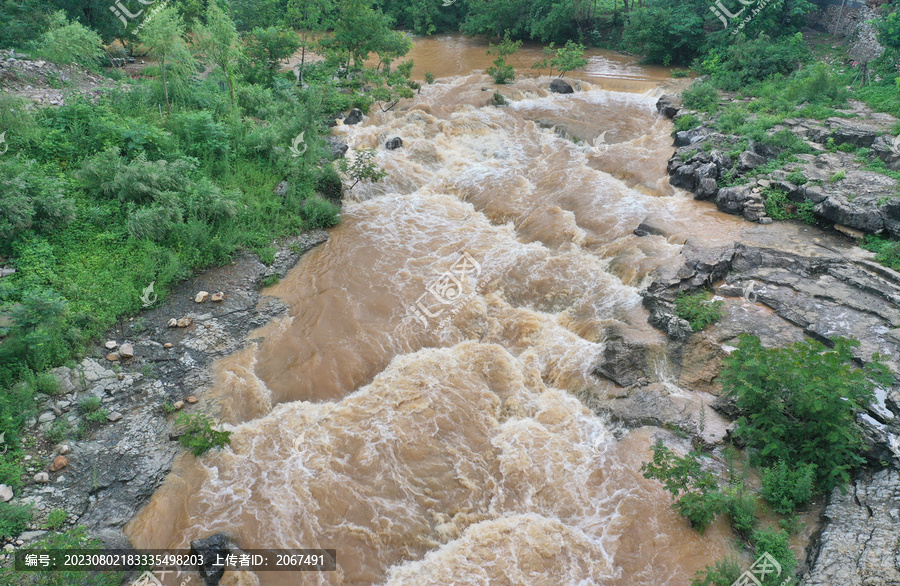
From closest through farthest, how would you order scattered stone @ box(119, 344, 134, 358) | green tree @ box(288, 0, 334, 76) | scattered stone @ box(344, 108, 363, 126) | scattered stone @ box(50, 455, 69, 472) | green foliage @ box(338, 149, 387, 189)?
scattered stone @ box(50, 455, 69, 472) < scattered stone @ box(119, 344, 134, 358) < green foliage @ box(338, 149, 387, 189) < scattered stone @ box(344, 108, 363, 126) < green tree @ box(288, 0, 334, 76)

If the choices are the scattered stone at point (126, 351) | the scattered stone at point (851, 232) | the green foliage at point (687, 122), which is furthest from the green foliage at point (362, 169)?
the scattered stone at point (851, 232)

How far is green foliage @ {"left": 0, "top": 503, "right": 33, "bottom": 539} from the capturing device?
549 centimetres

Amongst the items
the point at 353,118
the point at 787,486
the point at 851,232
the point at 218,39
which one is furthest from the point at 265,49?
the point at 787,486

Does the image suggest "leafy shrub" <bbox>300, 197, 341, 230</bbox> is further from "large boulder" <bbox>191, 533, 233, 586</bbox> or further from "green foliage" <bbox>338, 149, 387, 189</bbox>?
"large boulder" <bbox>191, 533, 233, 586</bbox>

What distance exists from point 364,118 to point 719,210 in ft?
38.4

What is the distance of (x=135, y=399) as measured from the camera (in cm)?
752

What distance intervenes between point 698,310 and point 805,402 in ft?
9.43

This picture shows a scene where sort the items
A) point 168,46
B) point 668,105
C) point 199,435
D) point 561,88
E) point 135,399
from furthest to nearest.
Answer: point 561,88, point 668,105, point 168,46, point 135,399, point 199,435

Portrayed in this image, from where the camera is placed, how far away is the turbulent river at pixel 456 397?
6.15 meters

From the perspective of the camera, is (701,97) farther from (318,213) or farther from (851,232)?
(318,213)

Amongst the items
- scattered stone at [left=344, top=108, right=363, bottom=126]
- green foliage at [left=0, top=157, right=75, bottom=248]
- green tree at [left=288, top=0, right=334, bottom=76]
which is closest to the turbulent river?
scattered stone at [left=344, top=108, right=363, bottom=126]

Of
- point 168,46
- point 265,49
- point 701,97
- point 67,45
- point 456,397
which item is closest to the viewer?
point 456,397

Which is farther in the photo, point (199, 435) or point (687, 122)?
point (687, 122)

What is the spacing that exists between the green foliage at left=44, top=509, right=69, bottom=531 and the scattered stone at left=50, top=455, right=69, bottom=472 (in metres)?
0.63
